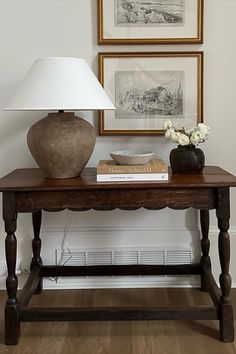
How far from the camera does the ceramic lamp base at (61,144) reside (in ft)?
6.93

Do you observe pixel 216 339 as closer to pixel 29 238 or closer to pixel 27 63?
pixel 29 238

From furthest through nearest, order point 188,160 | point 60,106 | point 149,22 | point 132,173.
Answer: point 149,22, point 188,160, point 132,173, point 60,106

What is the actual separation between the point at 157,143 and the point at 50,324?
1.09 metres

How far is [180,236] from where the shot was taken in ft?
8.77

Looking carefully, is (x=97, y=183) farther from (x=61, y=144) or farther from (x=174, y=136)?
(x=174, y=136)

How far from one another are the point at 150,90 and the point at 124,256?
3.05 feet

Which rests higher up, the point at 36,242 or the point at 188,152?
the point at 188,152

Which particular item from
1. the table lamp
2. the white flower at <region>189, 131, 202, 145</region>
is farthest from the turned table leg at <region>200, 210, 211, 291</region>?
the table lamp

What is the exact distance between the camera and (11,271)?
2.08m

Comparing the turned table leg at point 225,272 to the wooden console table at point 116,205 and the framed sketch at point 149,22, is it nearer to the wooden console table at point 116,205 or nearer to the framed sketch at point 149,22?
the wooden console table at point 116,205

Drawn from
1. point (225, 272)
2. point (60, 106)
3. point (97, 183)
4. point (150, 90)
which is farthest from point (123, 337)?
point (150, 90)

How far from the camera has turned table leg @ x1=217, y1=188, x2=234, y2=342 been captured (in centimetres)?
204

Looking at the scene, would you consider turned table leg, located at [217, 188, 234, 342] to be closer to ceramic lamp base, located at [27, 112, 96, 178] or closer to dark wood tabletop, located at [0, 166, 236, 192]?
dark wood tabletop, located at [0, 166, 236, 192]

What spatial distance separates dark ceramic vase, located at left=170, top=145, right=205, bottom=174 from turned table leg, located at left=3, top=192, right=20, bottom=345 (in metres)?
0.78
